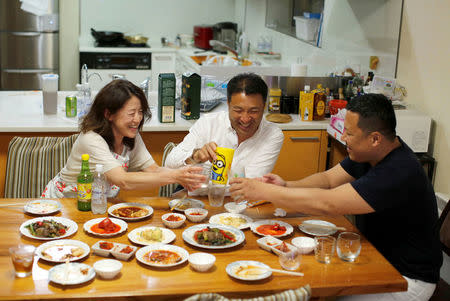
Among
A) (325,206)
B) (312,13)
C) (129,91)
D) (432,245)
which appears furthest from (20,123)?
(312,13)

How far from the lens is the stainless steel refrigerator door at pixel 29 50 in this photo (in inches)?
251

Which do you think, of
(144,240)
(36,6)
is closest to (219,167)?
(144,240)

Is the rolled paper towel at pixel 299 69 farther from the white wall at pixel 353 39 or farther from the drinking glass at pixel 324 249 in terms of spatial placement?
the drinking glass at pixel 324 249

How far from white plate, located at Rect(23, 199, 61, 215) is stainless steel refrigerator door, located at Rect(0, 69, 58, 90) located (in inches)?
171

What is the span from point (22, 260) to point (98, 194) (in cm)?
57

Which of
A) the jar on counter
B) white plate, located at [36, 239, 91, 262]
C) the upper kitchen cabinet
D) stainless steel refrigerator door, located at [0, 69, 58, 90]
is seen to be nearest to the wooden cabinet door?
the jar on counter

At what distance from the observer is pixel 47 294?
179 centimetres

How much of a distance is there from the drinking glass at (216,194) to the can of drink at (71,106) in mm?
1588

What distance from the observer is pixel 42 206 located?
8.03ft

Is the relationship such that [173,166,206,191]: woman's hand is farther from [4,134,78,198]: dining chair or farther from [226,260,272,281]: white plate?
[4,134,78,198]: dining chair

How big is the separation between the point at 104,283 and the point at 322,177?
125 cm

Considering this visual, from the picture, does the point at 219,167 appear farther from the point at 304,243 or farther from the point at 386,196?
the point at 386,196

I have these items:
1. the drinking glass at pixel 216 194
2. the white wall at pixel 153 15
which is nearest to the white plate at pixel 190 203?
the drinking glass at pixel 216 194

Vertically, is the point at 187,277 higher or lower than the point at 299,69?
lower
